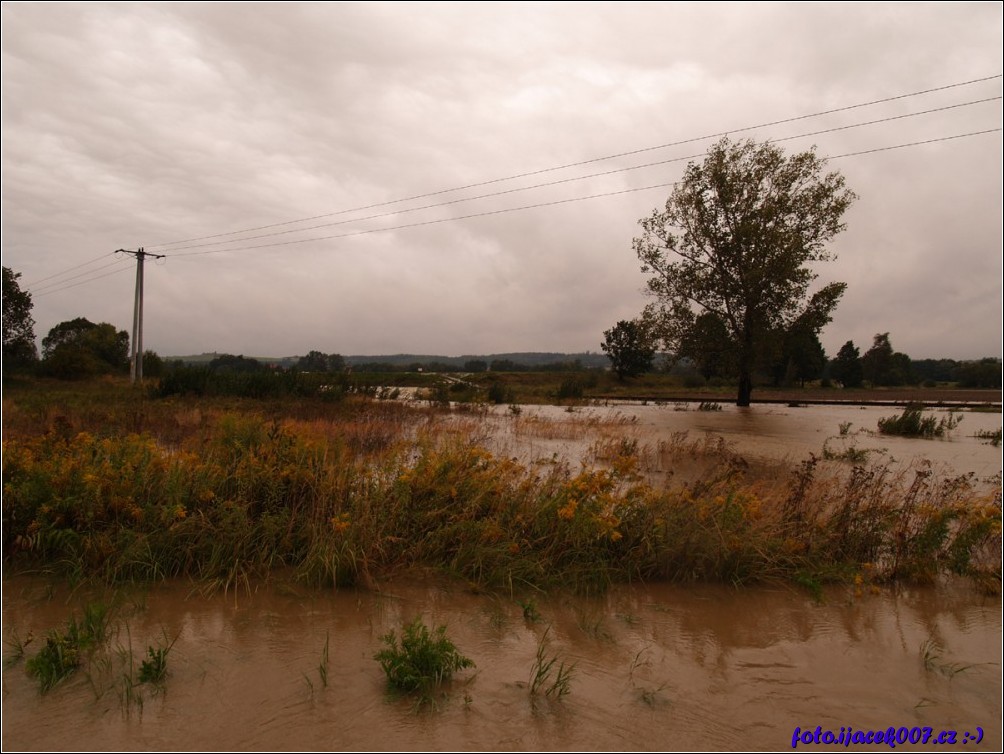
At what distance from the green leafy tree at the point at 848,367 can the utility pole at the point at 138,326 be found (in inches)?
2691

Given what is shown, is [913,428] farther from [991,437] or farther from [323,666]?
[323,666]

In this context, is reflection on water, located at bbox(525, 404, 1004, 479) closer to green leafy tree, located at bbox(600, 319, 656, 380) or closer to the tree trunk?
the tree trunk

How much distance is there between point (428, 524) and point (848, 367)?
77428 millimetres

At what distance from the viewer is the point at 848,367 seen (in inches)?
2817

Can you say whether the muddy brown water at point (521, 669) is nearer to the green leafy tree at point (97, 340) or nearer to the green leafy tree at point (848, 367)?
the green leafy tree at point (97, 340)

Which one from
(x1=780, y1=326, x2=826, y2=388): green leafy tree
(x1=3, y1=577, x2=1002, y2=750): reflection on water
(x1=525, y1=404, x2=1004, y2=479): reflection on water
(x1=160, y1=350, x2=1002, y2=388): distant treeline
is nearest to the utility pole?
(x1=160, y1=350, x2=1002, y2=388): distant treeline

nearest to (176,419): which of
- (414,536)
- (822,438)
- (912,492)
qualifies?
(414,536)

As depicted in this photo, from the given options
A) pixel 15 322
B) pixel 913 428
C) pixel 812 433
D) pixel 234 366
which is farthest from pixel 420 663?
pixel 15 322

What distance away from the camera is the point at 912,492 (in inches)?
284

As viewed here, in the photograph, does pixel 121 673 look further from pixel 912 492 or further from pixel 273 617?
pixel 912 492

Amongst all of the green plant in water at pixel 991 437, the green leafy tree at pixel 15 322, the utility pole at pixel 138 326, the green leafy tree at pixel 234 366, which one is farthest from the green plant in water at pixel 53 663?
the green leafy tree at pixel 15 322

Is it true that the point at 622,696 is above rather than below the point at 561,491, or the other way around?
below

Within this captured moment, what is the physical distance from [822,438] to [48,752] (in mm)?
18331

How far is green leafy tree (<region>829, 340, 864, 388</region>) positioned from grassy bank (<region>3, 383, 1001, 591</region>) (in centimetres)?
7128
